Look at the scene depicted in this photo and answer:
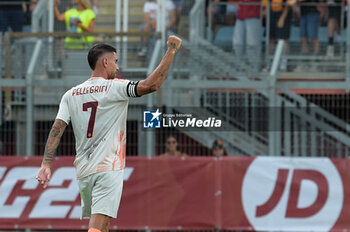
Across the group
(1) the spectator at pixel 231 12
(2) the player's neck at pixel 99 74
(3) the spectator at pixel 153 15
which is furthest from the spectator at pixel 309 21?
(2) the player's neck at pixel 99 74

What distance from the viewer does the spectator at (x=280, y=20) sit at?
16.5m

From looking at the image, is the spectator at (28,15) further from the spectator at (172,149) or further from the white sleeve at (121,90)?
the white sleeve at (121,90)

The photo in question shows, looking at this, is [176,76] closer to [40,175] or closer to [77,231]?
[77,231]

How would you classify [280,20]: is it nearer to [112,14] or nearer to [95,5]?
[112,14]

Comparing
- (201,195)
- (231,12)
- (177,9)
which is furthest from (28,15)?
(201,195)

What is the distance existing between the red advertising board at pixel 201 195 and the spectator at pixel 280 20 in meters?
2.92

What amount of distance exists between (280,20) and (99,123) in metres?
8.83

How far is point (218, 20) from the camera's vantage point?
16734 mm

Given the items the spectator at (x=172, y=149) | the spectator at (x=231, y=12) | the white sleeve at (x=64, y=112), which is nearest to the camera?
the white sleeve at (x=64, y=112)

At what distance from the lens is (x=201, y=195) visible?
1462 cm

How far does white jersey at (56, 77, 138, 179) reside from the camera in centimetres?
830

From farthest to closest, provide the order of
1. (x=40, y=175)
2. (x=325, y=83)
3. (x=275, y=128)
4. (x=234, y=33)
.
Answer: (x=234, y=33) < (x=325, y=83) < (x=275, y=128) < (x=40, y=175)

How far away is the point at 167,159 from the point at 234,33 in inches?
122

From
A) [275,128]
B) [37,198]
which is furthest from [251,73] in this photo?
[37,198]
